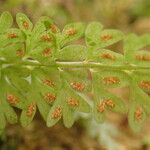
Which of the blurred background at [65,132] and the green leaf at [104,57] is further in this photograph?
the blurred background at [65,132]

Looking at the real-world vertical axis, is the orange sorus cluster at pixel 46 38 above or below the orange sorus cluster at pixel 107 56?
above

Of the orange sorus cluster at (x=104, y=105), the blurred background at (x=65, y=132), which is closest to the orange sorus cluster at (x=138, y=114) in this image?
the orange sorus cluster at (x=104, y=105)

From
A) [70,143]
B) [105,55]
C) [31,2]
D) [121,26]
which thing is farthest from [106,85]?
[121,26]

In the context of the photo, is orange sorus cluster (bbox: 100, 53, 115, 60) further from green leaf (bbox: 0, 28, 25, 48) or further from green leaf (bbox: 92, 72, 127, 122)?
green leaf (bbox: 0, 28, 25, 48)

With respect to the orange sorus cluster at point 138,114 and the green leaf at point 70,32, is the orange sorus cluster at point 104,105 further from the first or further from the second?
the green leaf at point 70,32

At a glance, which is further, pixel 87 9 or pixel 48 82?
pixel 87 9

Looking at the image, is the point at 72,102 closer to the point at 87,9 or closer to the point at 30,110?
the point at 30,110

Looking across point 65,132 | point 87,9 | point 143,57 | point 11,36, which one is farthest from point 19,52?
point 87,9

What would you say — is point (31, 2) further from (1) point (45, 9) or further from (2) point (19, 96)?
(2) point (19, 96)

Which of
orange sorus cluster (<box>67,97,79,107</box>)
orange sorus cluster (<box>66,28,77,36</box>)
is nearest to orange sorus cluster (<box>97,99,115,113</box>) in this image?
orange sorus cluster (<box>67,97,79,107</box>)
